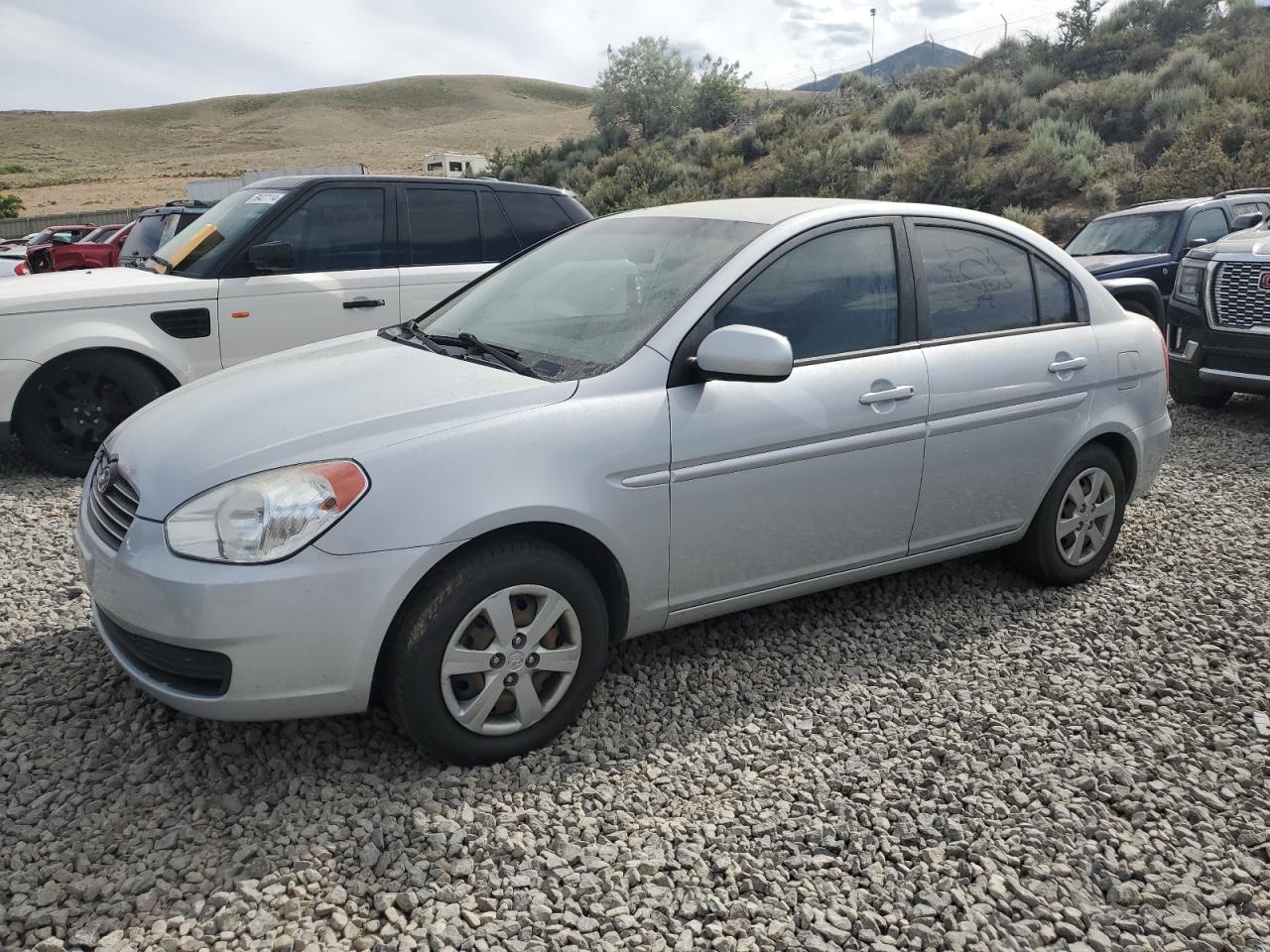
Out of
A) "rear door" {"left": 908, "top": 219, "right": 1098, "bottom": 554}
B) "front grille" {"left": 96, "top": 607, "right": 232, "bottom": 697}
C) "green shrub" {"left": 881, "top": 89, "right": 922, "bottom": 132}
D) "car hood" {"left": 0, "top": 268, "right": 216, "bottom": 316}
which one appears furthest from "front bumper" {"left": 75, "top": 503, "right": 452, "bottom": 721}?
"green shrub" {"left": 881, "top": 89, "right": 922, "bottom": 132}

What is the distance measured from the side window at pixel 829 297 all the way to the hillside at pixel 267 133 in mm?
52222

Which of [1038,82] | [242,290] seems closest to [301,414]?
[242,290]

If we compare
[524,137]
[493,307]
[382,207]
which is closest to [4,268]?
[382,207]

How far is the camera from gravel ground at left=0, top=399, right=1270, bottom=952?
251 cm

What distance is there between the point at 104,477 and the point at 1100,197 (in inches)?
772

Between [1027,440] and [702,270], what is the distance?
5.32ft

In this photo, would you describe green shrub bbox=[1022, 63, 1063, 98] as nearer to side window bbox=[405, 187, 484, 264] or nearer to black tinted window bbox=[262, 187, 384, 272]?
side window bbox=[405, 187, 484, 264]

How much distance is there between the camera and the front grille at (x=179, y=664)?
274cm

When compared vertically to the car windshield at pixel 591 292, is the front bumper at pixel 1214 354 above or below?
below

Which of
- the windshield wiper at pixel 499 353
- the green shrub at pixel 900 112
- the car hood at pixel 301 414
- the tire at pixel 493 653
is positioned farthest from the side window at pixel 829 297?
the green shrub at pixel 900 112

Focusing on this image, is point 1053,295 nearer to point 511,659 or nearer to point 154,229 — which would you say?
point 511,659

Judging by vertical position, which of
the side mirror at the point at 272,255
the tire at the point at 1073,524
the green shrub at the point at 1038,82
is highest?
the green shrub at the point at 1038,82

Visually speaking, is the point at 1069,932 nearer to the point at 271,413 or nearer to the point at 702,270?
the point at 702,270

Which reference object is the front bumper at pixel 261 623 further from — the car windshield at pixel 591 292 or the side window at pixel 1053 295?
the side window at pixel 1053 295
